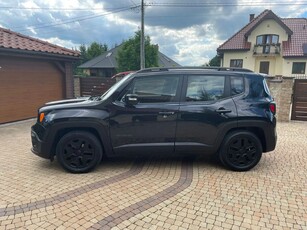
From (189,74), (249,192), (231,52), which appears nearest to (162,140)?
(189,74)

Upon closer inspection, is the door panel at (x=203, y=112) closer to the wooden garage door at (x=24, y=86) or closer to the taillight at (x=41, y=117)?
the taillight at (x=41, y=117)

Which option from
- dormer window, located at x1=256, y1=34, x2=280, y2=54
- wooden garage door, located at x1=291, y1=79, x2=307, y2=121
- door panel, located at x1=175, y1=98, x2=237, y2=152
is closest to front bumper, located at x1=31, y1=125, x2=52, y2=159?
door panel, located at x1=175, y1=98, x2=237, y2=152

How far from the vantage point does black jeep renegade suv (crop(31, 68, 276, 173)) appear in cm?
410

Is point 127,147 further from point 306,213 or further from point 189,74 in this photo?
point 306,213

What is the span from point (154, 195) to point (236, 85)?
93.1 inches

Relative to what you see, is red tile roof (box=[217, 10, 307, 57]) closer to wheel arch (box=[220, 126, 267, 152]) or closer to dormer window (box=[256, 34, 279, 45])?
dormer window (box=[256, 34, 279, 45])

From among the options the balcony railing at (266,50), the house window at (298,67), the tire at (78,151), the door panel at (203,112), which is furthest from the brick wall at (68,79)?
the house window at (298,67)

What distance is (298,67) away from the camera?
1089 inches

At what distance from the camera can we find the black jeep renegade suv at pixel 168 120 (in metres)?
4.10

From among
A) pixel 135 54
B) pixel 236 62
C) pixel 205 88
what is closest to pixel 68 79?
pixel 205 88

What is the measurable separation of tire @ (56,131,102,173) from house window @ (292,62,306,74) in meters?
29.6

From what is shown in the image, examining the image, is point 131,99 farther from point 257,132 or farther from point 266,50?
point 266,50

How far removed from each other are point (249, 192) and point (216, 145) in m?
1.00

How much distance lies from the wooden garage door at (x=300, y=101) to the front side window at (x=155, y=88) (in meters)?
6.55
